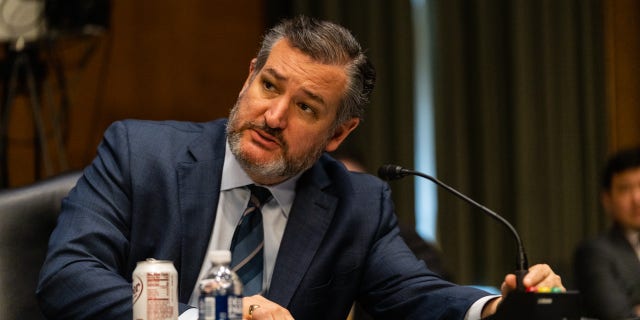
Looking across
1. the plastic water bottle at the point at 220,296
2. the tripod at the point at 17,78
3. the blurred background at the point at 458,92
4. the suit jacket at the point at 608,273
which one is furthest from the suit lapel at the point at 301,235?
the blurred background at the point at 458,92

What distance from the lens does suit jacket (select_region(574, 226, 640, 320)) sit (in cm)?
430

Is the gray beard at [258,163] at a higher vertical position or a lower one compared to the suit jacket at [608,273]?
higher

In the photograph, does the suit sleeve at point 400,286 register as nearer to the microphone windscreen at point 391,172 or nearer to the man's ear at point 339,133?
the man's ear at point 339,133

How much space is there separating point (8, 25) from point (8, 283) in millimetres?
1731

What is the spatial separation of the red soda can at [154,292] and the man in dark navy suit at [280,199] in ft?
1.43

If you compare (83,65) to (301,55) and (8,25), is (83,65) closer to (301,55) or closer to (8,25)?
(8,25)

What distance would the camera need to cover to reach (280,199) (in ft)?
7.73

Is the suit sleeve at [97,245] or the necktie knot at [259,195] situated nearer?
the suit sleeve at [97,245]

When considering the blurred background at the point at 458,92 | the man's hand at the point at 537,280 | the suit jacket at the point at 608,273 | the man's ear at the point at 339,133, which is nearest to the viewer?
the man's hand at the point at 537,280

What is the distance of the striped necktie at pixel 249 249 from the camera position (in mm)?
2252

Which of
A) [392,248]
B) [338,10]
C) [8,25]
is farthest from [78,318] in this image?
[338,10]

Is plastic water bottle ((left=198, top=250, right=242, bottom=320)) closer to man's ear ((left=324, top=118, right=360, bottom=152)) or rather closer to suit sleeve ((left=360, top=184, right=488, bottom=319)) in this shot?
suit sleeve ((left=360, top=184, right=488, bottom=319))

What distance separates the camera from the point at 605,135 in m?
6.05

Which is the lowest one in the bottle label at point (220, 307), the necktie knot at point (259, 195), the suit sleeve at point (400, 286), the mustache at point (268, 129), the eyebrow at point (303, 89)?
the suit sleeve at point (400, 286)
